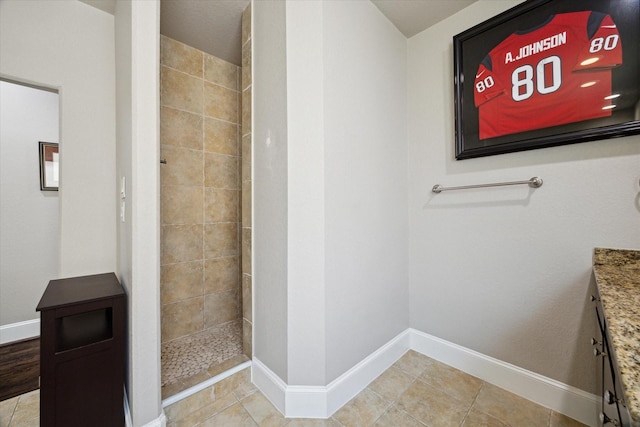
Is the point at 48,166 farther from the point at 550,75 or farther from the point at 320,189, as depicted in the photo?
the point at 550,75

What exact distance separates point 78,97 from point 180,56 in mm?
830

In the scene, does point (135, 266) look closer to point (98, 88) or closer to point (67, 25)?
point (98, 88)

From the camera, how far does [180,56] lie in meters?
2.08

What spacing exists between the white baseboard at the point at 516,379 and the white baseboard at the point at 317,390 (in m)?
0.45

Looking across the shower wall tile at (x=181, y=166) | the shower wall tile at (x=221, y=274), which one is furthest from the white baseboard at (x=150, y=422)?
the shower wall tile at (x=181, y=166)

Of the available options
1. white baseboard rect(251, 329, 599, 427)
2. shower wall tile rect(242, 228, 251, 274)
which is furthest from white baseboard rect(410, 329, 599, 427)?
shower wall tile rect(242, 228, 251, 274)

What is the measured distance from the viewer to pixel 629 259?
3.79ft

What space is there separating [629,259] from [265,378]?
77.3 inches

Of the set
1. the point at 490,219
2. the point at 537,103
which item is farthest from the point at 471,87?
the point at 490,219

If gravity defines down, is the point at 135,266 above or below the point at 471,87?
Result: below

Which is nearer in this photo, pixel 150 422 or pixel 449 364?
pixel 150 422

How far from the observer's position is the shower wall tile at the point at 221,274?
225 centimetres

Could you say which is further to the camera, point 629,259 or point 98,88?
point 98,88

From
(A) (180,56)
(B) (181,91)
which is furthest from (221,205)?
(A) (180,56)
